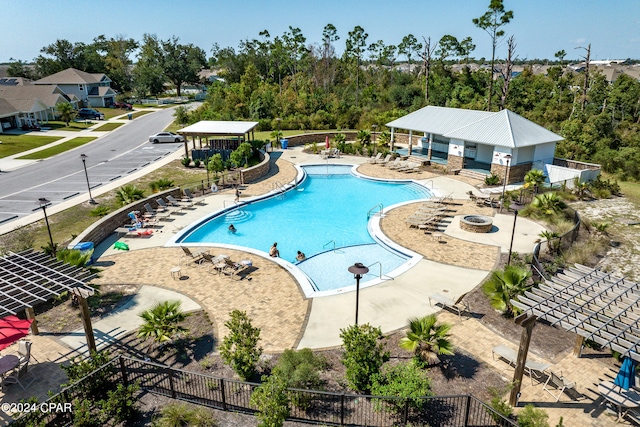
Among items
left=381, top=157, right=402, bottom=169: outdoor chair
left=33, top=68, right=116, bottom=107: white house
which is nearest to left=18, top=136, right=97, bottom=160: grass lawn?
left=33, top=68, right=116, bottom=107: white house

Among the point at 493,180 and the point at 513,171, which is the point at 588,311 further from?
the point at 513,171

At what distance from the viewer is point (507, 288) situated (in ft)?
44.0

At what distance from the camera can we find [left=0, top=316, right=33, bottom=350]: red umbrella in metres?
10.2

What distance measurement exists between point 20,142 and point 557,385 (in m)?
55.6

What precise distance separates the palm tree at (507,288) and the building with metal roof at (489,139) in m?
14.1

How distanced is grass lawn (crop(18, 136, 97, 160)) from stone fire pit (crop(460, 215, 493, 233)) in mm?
39759

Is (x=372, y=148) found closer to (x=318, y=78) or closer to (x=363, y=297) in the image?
(x=363, y=297)

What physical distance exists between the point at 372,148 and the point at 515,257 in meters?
23.9

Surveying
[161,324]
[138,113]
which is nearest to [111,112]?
[138,113]

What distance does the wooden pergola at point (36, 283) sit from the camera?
36.4 feet

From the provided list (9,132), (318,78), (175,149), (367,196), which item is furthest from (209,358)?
(318,78)

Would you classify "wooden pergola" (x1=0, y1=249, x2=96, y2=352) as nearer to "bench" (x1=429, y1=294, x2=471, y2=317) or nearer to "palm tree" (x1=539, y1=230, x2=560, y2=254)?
"bench" (x1=429, y1=294, x2=471, y2=317)

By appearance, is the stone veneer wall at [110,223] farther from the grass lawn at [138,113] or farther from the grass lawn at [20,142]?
the grass lawn at [138,113]

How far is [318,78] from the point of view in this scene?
72812 mm
